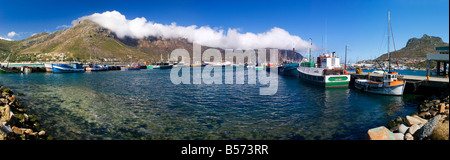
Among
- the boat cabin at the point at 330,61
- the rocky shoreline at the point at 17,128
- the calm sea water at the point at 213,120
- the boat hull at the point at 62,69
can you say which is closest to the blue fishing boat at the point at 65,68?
the boat hull at the point at 62,69

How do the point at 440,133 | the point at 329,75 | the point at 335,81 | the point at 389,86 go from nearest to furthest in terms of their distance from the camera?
the point at 440,133 < the point at 389,86 < the point at 335,81 < the point at 329,75

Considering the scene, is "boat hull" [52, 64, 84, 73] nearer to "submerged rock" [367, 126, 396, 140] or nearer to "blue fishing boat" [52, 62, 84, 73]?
"blue fishing boat" [52, 62, 84, 73]

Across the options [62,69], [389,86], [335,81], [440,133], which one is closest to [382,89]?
[389,86]

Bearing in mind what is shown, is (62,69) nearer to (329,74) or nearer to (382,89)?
(329,74)

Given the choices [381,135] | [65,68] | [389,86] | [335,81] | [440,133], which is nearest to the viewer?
[440,133]

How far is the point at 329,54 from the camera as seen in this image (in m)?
55.8

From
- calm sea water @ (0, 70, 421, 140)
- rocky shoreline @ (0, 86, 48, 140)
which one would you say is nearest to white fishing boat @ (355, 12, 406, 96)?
calm sea water @ (0, 70, 421, 140)

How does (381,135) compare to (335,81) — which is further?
(335,81)

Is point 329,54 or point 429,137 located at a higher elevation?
point 329,54
